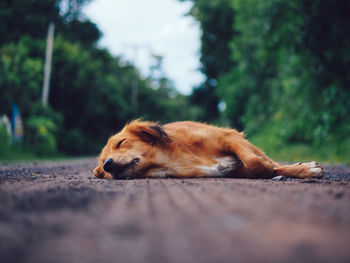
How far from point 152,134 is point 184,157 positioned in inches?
19.5

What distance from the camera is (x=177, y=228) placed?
1.42 m

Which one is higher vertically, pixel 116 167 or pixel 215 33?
pixel 215 33

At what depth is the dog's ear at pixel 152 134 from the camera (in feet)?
13.1

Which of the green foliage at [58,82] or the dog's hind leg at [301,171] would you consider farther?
the green foliage at [58,82]

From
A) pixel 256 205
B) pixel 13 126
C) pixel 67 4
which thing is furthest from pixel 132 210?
pixel 67 4

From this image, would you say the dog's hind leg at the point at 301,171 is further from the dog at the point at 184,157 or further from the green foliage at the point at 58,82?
the green foliage at the point at 58,82

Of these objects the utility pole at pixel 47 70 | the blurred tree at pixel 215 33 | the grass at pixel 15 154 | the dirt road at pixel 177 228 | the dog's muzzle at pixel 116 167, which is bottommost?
the grass at pixel 15 154

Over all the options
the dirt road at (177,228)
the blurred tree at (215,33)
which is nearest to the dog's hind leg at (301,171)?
the dirt road at (177,228)

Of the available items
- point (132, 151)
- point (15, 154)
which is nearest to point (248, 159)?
point (132, 151)

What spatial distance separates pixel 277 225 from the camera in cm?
140

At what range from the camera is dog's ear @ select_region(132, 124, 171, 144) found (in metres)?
4.00

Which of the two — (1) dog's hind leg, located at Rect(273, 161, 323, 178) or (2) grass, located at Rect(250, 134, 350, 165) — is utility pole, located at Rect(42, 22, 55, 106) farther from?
(1) dog's hind leg, located at Rect(273, 161, 323, 178)

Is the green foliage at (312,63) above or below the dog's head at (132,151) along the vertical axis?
above

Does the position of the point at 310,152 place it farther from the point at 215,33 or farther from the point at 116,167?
the point at 215,33
